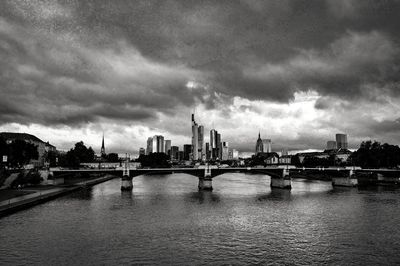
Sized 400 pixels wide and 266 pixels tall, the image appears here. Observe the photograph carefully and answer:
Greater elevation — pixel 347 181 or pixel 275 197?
pixel 347 181

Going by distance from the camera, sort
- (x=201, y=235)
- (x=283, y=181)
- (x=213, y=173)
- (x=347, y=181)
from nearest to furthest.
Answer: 1. (x=201, y=235)
2. (x=213, y=173)
3. (x=283, y=181)
4. (x=347, y=181)

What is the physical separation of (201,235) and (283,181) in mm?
61208

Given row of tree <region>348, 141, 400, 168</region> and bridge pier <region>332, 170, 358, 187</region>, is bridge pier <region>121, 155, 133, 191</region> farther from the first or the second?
row of tree <region>348, 141, 400, 168</region>

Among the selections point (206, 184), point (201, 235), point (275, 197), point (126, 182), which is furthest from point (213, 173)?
point (201, 235)

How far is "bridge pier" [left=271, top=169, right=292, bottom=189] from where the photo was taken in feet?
295

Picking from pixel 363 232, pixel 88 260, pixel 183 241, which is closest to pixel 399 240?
pixel 363 232

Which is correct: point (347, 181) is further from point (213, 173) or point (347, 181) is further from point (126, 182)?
point (126, 182)

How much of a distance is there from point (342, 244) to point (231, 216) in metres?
16.7

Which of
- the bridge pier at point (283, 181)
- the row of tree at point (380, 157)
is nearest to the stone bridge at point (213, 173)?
the bridge pier at point (283, 181)

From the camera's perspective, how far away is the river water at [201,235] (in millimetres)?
26094

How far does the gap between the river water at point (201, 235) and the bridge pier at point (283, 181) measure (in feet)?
119

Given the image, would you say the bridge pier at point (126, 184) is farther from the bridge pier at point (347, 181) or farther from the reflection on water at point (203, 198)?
the bridge pier at point (347, 181)

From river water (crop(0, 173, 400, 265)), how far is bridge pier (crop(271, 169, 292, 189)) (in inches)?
1434

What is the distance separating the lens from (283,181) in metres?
91.0
